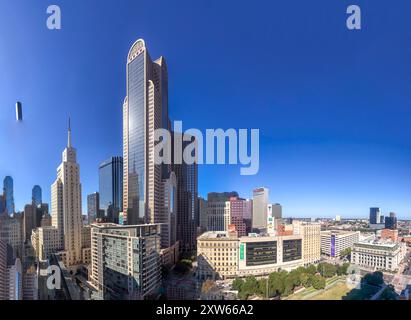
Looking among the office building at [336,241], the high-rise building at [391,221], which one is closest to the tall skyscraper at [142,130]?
the office building at [336,241]

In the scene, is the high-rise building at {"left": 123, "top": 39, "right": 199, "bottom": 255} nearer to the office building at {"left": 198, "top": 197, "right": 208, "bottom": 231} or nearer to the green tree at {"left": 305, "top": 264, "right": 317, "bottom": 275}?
the office building at {"left": 198, "top": 197, "right": 208, "bottom": 231}

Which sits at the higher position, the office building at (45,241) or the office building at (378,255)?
the office building at (45,241)

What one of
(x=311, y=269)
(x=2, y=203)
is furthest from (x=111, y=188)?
(x=311, y=269)

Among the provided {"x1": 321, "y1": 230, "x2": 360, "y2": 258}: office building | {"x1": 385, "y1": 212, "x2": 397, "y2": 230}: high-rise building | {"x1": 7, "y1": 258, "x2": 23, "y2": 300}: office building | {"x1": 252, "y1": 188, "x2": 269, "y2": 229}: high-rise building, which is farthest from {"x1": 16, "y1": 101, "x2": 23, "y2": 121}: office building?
{"x1": 385, "y1": 212, "x2": 397, "y2": 230}: high-rise building

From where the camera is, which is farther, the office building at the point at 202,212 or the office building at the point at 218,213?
the office building at the point at 202,212

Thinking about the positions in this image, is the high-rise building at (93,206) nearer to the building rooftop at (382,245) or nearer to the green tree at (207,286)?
the green tree at (207,286)
